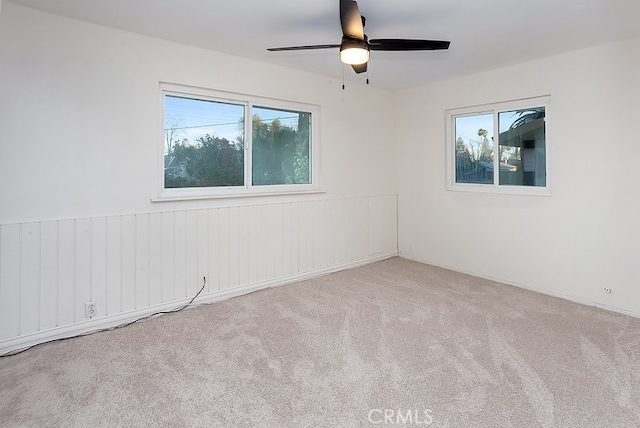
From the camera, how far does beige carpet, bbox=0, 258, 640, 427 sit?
1795 mm

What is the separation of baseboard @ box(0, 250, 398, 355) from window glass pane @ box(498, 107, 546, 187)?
234cm

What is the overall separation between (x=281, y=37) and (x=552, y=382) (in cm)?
316

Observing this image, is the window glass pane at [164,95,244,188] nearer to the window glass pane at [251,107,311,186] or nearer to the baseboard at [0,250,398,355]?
the window glass pane at [251,107,311,186]

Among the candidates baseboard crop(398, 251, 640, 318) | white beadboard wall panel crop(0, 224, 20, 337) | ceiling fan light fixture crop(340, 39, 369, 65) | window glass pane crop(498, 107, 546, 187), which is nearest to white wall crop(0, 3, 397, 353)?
white beadboard wall panel crop(0, 224, 20, 337)

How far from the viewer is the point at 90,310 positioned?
2.73 m

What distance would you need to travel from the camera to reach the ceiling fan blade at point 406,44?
7.37 ft

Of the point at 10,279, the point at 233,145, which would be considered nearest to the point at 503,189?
the point at 233,145

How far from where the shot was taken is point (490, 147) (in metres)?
4.14

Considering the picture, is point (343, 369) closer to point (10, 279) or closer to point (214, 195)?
point (214, 195)

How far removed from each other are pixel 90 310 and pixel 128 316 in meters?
0.28

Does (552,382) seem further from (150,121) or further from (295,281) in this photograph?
(150,121)

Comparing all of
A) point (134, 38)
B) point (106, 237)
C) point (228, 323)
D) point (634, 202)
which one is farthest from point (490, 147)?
point (106, 237)

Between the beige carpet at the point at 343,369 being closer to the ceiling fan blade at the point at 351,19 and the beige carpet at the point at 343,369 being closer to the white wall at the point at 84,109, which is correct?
the white wall at the point at 84,109

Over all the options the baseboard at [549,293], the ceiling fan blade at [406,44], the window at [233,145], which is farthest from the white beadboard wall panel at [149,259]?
the ceiling fan blade at [406,44]
